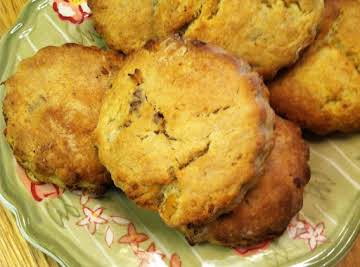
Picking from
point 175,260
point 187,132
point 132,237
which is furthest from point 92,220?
point 187,132

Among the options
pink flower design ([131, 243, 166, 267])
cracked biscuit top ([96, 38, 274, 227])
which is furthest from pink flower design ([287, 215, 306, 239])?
pink flower design ([131, 243, 166, 267])

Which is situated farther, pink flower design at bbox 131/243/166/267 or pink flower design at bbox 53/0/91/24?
pink flower design at bbox 53/0/91/24

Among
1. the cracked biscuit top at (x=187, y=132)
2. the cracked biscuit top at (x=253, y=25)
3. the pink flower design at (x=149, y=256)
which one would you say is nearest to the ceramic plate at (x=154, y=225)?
the pink flower design at (x=149, y=256)

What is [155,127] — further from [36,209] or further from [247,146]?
[36,209]

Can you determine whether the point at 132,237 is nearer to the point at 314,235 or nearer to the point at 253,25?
the point at 314,235

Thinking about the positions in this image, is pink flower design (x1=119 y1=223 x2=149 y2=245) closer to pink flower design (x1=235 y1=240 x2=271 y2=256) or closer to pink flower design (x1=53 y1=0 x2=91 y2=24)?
pink flower design (x1=235 y1=240 x2=271 y2=256)
